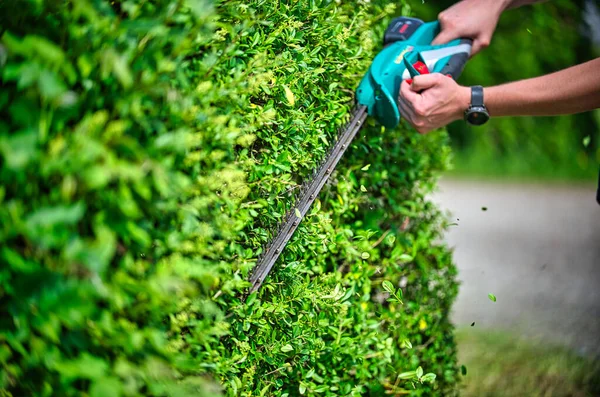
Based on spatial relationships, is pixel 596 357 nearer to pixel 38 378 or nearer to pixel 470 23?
pixel 470 23

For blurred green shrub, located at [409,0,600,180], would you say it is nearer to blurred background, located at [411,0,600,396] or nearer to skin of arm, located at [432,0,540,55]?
blurred background, located at [411,0,600,396]

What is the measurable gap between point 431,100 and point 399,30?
415mm

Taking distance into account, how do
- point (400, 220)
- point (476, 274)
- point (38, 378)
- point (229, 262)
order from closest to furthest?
1. point (38, 378)
2. point (229, 262)
3. point (400, 220)
4. point (476, 274)

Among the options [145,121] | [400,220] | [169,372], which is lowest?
[400,220]

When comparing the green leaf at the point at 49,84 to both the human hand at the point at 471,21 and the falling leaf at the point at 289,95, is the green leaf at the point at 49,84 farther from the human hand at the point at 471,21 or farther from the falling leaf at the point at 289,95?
the human hand at the point at 471,21

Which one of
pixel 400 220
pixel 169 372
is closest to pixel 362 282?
pixel 400 220

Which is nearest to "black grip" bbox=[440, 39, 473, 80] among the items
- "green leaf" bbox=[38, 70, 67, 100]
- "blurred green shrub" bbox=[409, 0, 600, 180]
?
"green leaf" bbox=[38, 70, 67, 100]

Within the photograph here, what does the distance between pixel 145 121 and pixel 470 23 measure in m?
1.99

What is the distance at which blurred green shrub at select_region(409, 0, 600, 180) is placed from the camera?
9102 millimetres

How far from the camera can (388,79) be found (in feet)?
7.62

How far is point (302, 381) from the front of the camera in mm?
2055

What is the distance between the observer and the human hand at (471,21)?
2.71 m

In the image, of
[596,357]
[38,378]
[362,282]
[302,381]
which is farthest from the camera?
[596,357]

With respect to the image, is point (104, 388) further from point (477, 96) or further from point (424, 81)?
point (477, 96)
